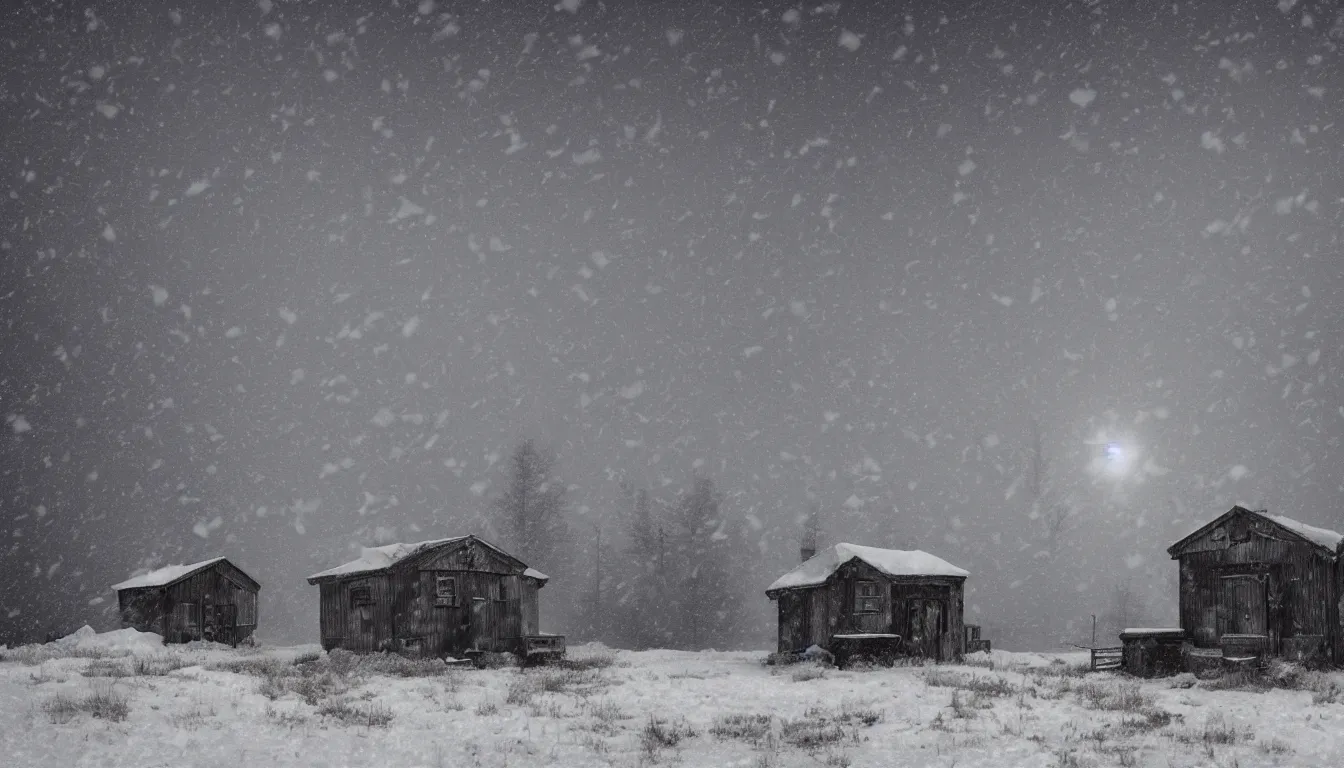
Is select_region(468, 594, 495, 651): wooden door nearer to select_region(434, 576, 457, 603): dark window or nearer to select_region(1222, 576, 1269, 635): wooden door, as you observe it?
select_region(434, 576, 457, 603): dark window

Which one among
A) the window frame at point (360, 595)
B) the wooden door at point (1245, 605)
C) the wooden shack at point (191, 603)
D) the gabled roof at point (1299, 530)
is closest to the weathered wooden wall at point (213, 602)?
the wooden shack at point (191, 603)

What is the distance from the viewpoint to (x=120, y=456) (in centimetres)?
13438

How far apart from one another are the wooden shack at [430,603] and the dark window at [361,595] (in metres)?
0.04

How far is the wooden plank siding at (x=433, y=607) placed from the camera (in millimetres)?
36281

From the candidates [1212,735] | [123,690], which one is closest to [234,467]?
[123,690]

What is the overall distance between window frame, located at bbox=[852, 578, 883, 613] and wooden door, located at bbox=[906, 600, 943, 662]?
1451 mm

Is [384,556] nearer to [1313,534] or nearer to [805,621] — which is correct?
[805,621]

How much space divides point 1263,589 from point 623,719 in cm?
2239

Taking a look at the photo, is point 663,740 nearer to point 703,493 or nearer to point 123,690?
point 123,690

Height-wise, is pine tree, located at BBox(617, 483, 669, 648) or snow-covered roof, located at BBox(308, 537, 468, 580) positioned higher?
snow-covered roof, located at BBox(308, 537, 468, 580)

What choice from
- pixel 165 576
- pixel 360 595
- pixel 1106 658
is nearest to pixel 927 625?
pixel 1106 658

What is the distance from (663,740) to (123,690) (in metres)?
11.2

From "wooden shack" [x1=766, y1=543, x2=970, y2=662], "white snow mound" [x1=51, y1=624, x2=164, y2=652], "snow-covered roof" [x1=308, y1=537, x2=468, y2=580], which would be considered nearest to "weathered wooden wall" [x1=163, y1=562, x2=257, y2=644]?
"white snow mound" [x1=51, y1=624, x2=164, y2=652]

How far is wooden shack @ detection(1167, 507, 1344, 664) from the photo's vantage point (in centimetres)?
2998
